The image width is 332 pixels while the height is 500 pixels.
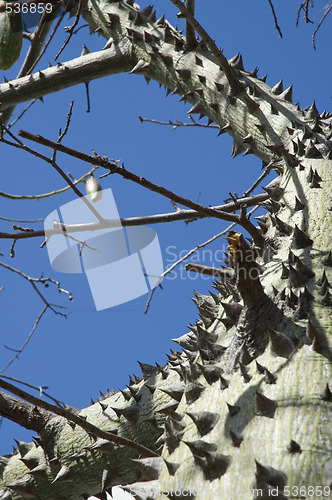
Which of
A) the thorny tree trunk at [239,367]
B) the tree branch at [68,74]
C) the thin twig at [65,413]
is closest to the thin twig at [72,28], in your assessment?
the tree branch at [68,74]

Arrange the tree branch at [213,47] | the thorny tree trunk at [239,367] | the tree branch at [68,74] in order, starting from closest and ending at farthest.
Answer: the thorny tree trunk at [239,367] < the tree branch at [213,47] < the tree branch at [68,74]

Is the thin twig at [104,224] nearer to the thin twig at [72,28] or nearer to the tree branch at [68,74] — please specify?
the thin twig at [72,28]

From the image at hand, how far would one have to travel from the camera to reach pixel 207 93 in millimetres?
3521

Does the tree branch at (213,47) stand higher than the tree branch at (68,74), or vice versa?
the tree branch at (68,74)

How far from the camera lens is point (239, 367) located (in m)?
1.93

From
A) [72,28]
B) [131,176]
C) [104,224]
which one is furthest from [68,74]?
[131,176]

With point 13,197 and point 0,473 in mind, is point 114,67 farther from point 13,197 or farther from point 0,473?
point 0,473

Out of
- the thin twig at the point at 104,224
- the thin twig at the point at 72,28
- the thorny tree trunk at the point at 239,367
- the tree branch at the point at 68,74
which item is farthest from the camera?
the tree branch at the point at 68,74

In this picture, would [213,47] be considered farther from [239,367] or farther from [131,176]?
[239,367]

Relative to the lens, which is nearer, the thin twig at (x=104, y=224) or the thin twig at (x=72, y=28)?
the thin twig at (x=104, y=224)

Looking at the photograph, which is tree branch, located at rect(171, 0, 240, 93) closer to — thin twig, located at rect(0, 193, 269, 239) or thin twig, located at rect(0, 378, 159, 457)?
thin twig, located at rect(0, 193, 269, 239)

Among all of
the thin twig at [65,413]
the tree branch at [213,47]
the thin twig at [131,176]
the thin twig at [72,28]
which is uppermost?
the thin twig at [72,28]

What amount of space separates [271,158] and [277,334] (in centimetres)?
154

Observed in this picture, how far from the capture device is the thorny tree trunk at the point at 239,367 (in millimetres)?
1604
